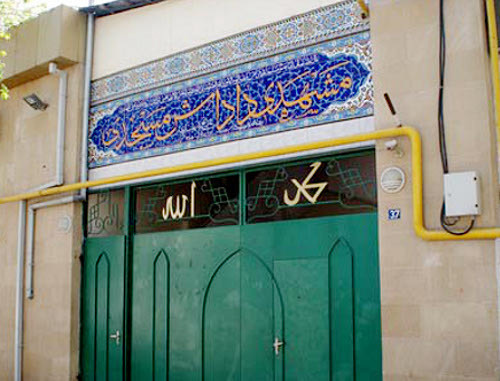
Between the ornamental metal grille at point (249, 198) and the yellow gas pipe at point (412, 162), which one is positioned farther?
the ornamental metal grille at point (249, 198)

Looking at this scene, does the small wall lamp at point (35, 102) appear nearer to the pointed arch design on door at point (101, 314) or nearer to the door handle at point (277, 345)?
the pointed arch design on door at point (101, 314)

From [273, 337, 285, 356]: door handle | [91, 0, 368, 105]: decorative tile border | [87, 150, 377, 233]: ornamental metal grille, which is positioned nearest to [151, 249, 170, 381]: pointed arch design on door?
[87, 150, 377, 233]: ornamental metal grille

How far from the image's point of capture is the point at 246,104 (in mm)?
6109

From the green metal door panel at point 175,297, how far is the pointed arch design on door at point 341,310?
3.39 feet

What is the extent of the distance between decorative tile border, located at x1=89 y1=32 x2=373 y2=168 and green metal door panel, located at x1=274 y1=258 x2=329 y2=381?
1225 mm

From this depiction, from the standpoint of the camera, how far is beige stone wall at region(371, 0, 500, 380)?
453cm

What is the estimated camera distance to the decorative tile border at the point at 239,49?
5633mm

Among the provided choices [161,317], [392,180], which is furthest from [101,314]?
[392,180]

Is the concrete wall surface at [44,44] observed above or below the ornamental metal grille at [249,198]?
above

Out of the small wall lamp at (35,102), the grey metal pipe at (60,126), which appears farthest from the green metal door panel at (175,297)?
the small wall lamp at (35,102)

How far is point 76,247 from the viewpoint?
7195 millimetres

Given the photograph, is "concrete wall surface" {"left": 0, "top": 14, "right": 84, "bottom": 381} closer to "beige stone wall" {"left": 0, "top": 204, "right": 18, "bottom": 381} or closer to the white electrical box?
"beige stone wall" {"left": 0, "top": 204, "right": 18, "bottom": 381}

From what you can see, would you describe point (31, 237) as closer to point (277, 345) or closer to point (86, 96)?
point (86, 96)

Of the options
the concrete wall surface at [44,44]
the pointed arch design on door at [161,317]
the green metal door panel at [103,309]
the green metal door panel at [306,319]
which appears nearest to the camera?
the green metal door panel at [306,319]
